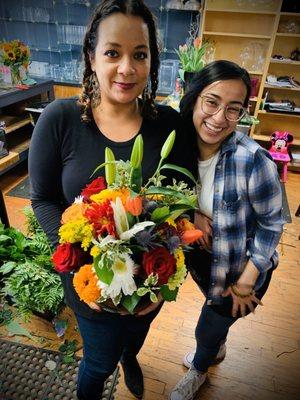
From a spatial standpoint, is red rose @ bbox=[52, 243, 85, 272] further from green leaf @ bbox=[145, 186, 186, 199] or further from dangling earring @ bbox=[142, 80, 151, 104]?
dangling earring @ bbox=[142, 80, 151, 104]

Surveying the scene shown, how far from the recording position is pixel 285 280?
2.37 meters

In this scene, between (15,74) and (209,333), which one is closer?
(209,333)

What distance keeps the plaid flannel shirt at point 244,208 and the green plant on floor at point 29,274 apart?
94cm

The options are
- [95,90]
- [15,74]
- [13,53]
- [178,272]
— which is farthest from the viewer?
[15,74]

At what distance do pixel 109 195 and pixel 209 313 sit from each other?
0.85 m

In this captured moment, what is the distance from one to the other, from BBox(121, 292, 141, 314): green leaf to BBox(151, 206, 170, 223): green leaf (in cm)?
20

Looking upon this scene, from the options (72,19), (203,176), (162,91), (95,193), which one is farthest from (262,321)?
(72,19)

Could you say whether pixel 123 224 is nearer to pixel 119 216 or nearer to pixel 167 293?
pixel 119 216

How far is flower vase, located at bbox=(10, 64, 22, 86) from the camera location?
3265 mm

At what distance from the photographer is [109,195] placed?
732mm

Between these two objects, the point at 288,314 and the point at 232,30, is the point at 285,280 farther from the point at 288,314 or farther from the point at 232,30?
the point at 232,30

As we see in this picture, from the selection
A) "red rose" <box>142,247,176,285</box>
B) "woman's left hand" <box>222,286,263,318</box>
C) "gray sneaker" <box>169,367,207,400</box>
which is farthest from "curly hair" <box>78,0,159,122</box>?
"gray sneaker" <box>169,367,207,400</box>

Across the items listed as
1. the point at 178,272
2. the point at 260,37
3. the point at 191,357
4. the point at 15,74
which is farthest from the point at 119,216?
the point at 260,37

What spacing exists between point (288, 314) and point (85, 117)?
192cm
